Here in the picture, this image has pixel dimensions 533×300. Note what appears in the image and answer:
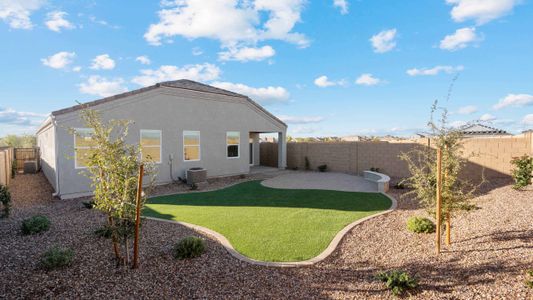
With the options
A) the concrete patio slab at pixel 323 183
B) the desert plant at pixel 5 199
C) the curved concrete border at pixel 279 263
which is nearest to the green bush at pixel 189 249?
the curved concrete border at pixel 279 263

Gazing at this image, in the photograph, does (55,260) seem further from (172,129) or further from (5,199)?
(172,129)

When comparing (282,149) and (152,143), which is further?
(282,149)

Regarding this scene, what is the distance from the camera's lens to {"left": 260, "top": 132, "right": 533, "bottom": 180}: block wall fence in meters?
12.7

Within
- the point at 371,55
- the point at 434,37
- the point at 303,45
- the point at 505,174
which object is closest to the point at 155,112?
the point at 303,45

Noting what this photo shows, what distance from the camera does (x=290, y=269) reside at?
4.89 meters

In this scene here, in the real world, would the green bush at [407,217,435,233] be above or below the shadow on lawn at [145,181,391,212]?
above

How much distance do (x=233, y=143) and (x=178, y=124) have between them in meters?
3.86

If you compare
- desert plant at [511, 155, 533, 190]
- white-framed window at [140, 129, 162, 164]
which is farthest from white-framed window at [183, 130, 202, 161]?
desert plant at [511, 155, 533, 190]

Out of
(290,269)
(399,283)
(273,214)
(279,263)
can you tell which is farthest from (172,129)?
(399,283)

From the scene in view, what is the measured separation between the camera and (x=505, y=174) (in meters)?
12.9

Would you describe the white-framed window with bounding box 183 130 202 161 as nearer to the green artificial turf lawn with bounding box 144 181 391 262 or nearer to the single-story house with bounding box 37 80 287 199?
the single-story house with bounding box 37 80 287 199

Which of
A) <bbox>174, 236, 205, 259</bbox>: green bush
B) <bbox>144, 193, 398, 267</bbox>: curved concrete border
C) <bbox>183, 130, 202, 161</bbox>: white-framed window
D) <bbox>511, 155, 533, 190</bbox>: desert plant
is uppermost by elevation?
<bbox>183, 130, 202, 161</bbox>: white-framed window

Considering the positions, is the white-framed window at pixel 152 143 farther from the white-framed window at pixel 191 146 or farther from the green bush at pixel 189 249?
the green bush at pixel 189 249

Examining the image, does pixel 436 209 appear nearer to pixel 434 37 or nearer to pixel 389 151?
pixel 434 37
